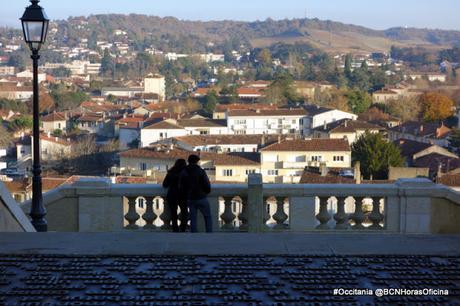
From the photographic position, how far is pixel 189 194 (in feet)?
24.8

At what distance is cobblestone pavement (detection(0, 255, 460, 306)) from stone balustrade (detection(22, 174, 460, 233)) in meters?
2.45

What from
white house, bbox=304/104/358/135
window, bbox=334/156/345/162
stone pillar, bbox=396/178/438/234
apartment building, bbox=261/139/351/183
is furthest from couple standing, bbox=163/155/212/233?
white house, bbox=304/104/358/135

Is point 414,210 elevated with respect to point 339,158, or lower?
elevated

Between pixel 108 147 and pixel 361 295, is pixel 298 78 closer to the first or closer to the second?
pixel 108 147

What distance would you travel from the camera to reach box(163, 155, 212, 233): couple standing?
7535 mm

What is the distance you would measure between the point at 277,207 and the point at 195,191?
2.60 feet

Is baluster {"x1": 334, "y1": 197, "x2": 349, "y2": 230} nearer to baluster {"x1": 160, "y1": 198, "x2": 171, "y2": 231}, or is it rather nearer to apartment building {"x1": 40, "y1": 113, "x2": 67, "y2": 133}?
baluster {"x1": 160, "y1": 198, "x2": 171, "y2": 231}

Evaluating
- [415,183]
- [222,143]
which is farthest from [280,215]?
[222,143]

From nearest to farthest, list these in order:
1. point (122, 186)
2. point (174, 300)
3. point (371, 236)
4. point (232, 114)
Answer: point (174, 300) < point (371, 236) < point (122, 186) < point (232, 114)

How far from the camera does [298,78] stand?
139625 mm

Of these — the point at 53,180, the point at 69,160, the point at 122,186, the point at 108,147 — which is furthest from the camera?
the point at 108,147

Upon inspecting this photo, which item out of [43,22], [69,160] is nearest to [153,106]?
[69,160]

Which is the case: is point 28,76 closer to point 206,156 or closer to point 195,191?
point 206,156

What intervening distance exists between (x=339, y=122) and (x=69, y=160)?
79.4 ft
